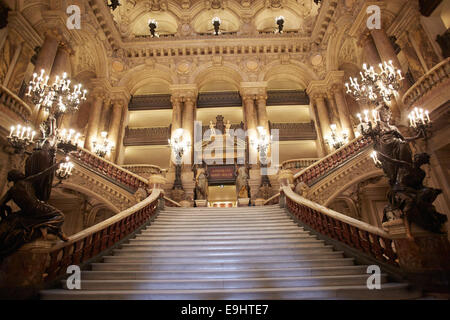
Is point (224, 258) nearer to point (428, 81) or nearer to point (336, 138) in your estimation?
point (428, 81)

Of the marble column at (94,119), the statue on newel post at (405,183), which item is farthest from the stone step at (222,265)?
the marble column at (94,119)

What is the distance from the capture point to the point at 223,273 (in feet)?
11.2

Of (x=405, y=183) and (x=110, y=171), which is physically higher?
(x=110, y=171)

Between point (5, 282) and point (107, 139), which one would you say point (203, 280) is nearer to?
point (5, 282)

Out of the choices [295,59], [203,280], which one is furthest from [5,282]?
[295,59]

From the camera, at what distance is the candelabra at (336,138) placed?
38.9 feet

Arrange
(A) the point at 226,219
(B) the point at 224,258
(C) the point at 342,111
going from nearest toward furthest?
(B) the point at 224,258 → (A) the point at 226,219 → (C) the point at 342,111

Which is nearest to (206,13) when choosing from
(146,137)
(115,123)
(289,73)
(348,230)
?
(289,73)

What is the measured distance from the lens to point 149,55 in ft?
49.0

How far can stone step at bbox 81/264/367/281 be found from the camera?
3.35m

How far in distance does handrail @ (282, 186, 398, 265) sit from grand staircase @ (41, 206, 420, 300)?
30cm

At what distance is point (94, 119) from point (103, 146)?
2019 mm

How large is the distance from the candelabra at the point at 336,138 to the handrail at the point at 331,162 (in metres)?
3.55

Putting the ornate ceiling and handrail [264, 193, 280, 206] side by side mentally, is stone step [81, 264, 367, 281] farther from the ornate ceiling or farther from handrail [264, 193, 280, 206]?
the ornate ceiling
